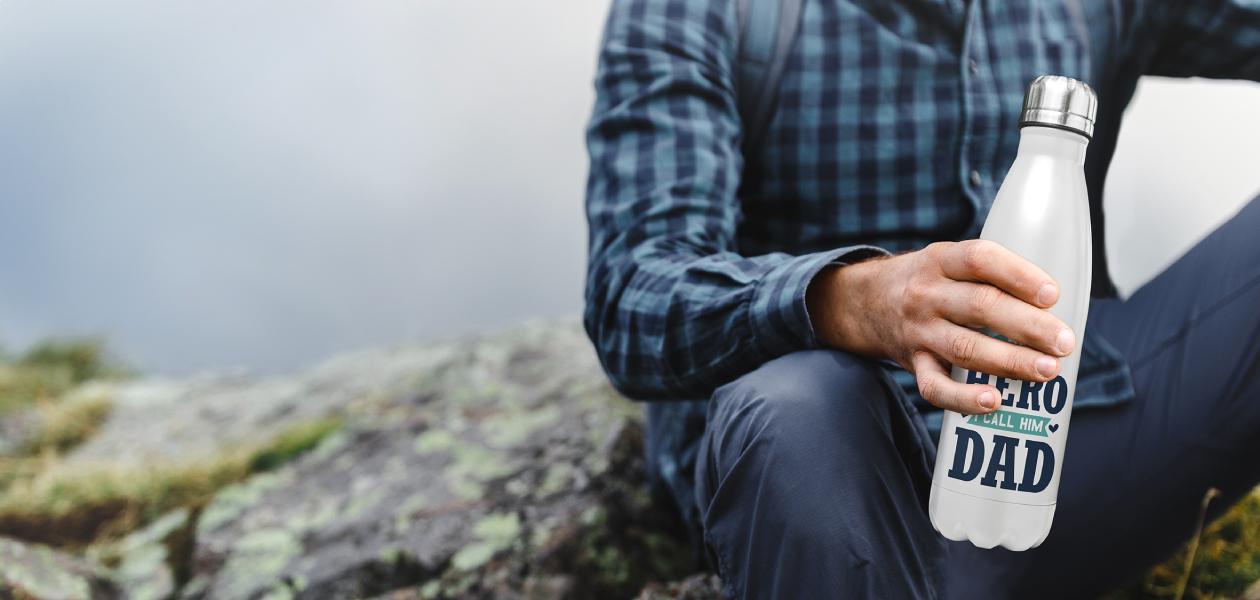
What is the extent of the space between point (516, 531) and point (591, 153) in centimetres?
93

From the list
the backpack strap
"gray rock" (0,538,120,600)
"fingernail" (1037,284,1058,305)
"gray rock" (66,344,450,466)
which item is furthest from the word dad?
"gray rock" (66,344,450,466)

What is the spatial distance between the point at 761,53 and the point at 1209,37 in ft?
2.97

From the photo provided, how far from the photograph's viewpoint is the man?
116 cm

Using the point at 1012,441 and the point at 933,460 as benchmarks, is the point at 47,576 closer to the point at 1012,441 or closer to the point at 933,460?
the point at 933,460

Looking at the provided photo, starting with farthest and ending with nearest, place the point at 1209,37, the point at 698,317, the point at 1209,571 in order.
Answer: the point at 1209,571, the point at 1209,37, the point at 698,317

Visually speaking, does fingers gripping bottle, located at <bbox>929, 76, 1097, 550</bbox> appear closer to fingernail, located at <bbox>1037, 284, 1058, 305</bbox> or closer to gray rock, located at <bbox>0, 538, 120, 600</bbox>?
fingernail, located at <bbox>1037, 284, 1058, 305</bbox>

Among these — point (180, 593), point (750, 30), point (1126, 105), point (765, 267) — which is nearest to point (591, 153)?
point (750, 30)

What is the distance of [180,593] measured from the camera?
7.48 ft

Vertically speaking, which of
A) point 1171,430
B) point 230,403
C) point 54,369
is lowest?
point 54,369

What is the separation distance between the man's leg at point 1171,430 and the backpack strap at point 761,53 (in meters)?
0.76

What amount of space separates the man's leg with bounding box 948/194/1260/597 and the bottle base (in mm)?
471

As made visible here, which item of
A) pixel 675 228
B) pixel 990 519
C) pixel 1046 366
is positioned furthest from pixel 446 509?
pixel 1046 366

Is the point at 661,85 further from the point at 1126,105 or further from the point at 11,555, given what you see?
the point at 11,555

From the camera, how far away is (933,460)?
125cm
